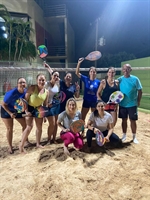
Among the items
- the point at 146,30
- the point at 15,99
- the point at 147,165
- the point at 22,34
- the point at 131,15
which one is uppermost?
the point at 131,15

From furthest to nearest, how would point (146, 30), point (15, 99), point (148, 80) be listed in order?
point (146, 30)
point (148, 80)
point (15, 99)

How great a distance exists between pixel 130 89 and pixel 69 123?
1551 millimetres

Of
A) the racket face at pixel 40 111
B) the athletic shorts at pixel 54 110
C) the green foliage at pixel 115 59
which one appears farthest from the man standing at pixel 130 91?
the green foliage at pixel 115 59

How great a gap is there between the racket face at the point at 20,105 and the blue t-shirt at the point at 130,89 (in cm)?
215

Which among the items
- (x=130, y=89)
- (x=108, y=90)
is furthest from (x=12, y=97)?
(x=130, y=89)

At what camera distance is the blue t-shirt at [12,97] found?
3041 mm

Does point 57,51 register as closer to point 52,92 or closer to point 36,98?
point 52,92

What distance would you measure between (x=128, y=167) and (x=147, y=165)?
0.37 metres

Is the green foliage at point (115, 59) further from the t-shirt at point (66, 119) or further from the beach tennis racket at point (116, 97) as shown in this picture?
the t-shirt at point (66, 119)

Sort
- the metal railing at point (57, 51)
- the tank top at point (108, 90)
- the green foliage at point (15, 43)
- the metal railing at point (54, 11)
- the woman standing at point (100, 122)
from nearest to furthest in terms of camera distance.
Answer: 1. the woman standing at point (100, 122)
2. the tank top at point (108, 90)
3. the green foliage at point (15, 43)
4. the metal railing at point (54, 11)
5. the metal railing at point (57, 51)

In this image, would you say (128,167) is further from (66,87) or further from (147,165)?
(66,87)

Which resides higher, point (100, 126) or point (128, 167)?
point (100, 126)

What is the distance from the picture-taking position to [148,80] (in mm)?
12586

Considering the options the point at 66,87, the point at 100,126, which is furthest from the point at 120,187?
the point at 66,87
